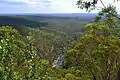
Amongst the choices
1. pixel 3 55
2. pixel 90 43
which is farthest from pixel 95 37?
pixel 3 55

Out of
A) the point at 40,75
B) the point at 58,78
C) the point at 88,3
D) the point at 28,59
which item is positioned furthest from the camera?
the point at 58,78

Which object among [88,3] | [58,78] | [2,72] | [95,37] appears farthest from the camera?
[95,37]

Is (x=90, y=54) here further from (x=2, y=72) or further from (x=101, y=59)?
(x=2, y=72)

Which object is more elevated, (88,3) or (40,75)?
(88,3)

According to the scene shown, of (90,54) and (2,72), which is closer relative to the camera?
(2,72)

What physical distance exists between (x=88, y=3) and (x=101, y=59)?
699cm

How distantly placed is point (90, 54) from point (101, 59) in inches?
35.9

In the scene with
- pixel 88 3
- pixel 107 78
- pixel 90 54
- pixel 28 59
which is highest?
pixel 88 3

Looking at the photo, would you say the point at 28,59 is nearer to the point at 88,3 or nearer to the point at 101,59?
the point at 88,3

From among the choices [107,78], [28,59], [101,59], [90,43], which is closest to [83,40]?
[90,43]

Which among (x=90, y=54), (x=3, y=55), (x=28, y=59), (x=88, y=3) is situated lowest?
(x=90, y=54)

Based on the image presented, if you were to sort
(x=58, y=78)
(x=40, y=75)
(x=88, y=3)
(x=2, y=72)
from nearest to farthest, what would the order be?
(x=2, y=72) < (x=40, y=75) < (x=88, y=3) < (x=58, y=78)

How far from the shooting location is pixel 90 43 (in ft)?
73.6

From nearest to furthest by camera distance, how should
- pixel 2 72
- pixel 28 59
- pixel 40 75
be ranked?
pixel 2 72
pixel 40 75
pixel 28 59
